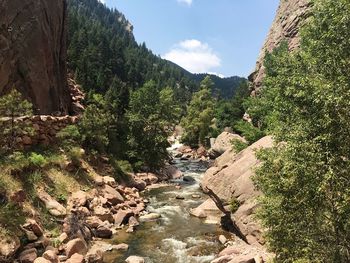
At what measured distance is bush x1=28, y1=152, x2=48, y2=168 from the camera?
26.1 m

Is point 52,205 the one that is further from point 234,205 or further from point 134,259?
point 234,205

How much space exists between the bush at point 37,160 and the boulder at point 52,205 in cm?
229

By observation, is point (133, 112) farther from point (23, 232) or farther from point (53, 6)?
point (23, 232)

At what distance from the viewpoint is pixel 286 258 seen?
1445 cm

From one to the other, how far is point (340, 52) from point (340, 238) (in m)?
6.42

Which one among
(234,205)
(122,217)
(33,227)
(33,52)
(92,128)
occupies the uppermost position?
(33,52)

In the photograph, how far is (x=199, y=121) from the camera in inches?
3246

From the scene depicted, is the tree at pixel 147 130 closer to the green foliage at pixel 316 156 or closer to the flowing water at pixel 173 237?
the flowing water at pixel 173 237

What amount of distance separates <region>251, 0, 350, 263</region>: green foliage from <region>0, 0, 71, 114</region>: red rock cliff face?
2683cm

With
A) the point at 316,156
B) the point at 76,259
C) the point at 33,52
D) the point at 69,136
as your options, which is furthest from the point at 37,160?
the point at 316,156

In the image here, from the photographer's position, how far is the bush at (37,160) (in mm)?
26141

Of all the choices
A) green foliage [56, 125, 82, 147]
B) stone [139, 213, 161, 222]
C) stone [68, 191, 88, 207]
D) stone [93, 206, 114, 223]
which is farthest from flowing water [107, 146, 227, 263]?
green foliage [56, 125, 82, 147]

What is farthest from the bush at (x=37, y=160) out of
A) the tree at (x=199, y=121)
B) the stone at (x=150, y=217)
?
the tree at (x=199, y=121)

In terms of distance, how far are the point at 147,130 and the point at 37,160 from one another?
2563cm
